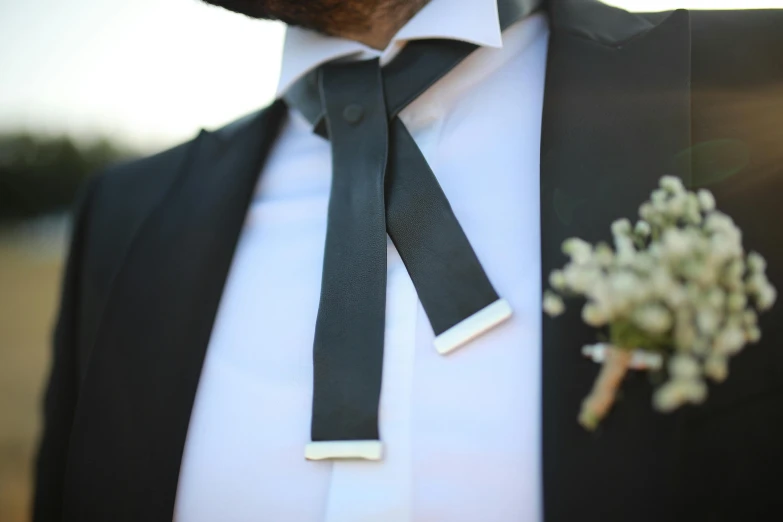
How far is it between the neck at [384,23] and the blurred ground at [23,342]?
4.61ft

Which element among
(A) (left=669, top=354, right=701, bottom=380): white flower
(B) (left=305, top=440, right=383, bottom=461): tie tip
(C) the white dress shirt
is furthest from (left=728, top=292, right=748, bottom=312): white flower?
(B) (left=305, top=440, right=383, bottom=461): tie tip

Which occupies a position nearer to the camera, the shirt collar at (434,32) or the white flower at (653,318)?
the white flower at (653,318)

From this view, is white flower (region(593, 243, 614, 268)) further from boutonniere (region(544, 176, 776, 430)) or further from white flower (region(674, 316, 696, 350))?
white flower (region(674, 316, 696, 350))

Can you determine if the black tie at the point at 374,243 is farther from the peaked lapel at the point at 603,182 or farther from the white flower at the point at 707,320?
the white flower at the point at 707,320

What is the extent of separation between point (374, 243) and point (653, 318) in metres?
0.91

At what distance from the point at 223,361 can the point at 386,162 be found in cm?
69

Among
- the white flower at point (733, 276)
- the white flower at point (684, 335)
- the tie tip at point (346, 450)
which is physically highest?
the white flower at point (733, 276)

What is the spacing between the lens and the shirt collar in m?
1.86

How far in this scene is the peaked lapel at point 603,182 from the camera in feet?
4.34

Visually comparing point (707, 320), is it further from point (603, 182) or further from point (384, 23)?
point (384, 23)

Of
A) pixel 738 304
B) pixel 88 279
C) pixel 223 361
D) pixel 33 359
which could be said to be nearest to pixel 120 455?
pixel 223 361

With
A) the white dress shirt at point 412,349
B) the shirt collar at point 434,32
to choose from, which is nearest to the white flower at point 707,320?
the white dress shirt at point 412,349

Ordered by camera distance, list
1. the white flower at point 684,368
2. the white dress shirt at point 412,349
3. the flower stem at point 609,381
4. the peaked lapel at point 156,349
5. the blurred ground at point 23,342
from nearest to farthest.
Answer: the white flower at point 684,368 < the flower stem at point 609,381 < the white dress shirt at point 412,349 < the peaked lapel at point 156,349 < the blurred ground at point 23,342

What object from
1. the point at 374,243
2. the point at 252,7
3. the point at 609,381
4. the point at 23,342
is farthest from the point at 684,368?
the point at 23,342
